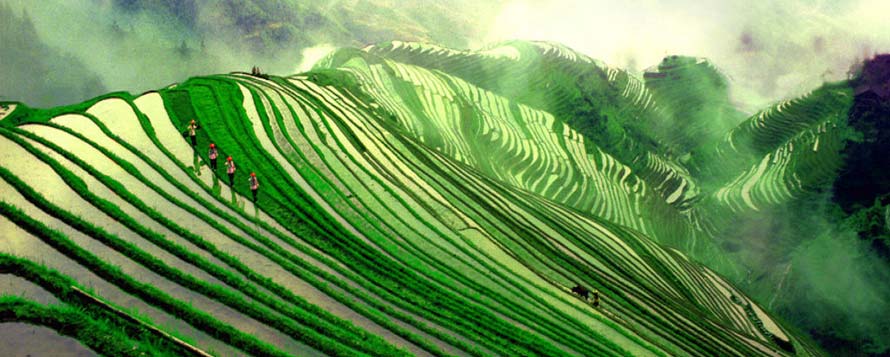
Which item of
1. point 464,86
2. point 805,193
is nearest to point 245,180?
point 464,86

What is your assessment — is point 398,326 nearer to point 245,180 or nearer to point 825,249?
point 245,180

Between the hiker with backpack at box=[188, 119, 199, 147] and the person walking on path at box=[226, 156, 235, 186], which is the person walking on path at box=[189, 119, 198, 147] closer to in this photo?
the hiker with backpack at box=[188, 119, 199, 147]

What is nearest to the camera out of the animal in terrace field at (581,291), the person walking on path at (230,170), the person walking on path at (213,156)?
the person walking on path at (230,170)

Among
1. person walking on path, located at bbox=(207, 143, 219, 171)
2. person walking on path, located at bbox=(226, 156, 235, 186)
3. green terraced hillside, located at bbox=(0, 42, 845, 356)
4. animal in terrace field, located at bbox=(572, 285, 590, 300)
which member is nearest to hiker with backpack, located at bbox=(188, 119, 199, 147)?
green terraced hillside, located at bbox=(0, 42, 845, 356)


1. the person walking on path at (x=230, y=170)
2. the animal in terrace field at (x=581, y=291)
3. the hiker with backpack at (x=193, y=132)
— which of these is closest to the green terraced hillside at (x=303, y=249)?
the person walking on path at (x=230, y=170)

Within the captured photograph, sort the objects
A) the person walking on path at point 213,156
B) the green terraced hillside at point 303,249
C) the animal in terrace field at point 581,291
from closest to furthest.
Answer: the green terraced hillside at point 303,249 → the person walking on path at point 213,156 → the animal in terrace field at point 581,291

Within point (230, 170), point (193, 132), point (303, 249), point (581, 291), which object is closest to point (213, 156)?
point (230, 170)

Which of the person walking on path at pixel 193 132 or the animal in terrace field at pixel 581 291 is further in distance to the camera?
the animal in terrace field at pixel 581 291

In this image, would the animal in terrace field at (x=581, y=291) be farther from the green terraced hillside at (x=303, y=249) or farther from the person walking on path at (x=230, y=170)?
the person walking on path at (x=230, y=170)

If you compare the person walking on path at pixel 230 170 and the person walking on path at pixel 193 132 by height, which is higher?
the person walking on path at pixel 193 132
